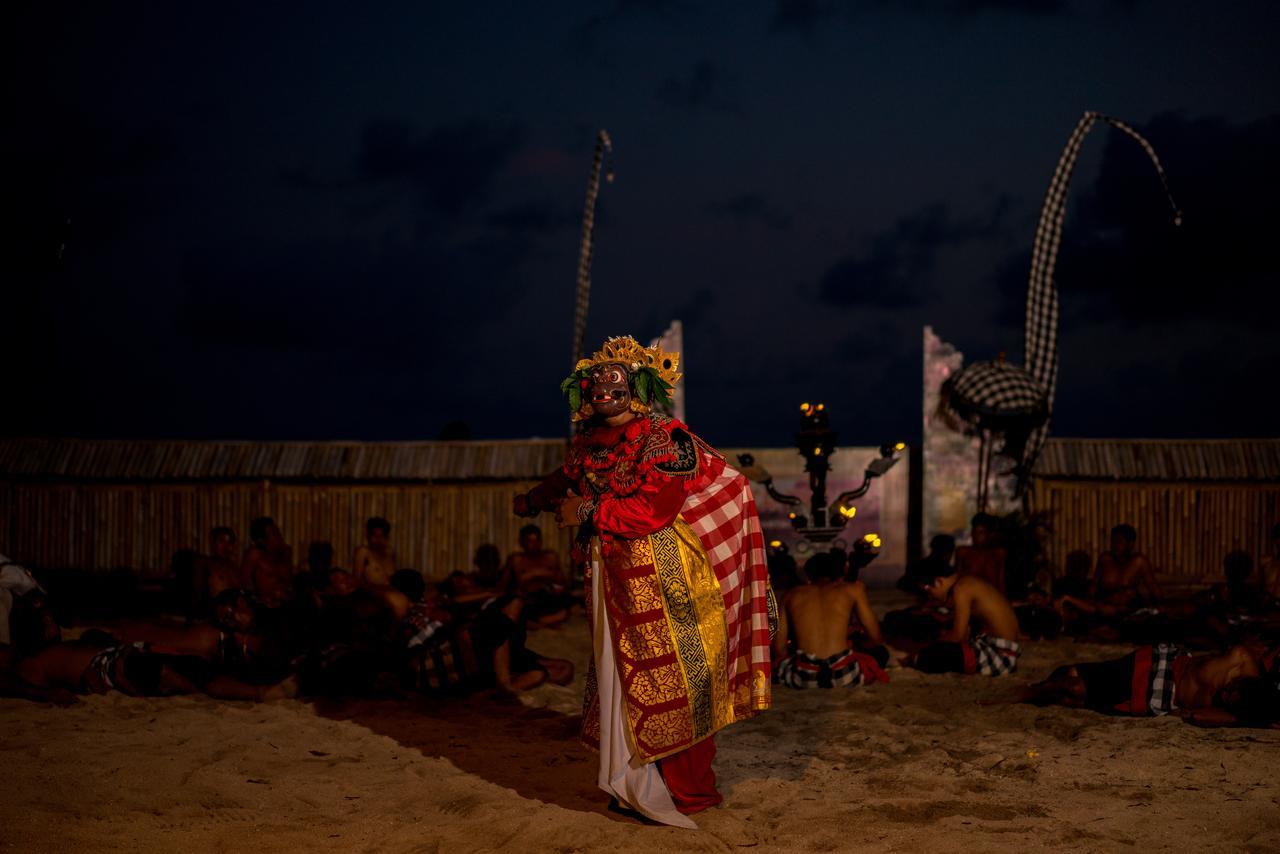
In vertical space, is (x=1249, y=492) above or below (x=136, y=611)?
above

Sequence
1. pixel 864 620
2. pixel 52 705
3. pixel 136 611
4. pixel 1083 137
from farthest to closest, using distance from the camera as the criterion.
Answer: pixel 1083 137 → pixel 136 611 → pixel 864 620 → pixel 52 705

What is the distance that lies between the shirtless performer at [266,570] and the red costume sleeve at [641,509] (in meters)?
6.63

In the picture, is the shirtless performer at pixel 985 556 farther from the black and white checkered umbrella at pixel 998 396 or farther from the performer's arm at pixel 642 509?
the performer's arm at pixel 642 509

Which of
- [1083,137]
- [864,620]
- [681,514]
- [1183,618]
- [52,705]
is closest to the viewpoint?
[681,514]

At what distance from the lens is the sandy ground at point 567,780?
488 centimetres

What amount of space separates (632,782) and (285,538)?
938 cm

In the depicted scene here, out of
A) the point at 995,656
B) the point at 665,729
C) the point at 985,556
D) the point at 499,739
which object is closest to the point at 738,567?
the point at 665,729

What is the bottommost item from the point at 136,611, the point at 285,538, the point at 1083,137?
the point at 136,611

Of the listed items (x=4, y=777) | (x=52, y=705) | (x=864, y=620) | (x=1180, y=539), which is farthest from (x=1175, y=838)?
(x=1180, y=539)

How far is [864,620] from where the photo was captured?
8.48m

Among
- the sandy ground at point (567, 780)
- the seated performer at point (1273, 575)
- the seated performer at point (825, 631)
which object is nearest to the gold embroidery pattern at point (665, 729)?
the sandy ground at point (567, 780)

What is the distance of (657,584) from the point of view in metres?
5.05

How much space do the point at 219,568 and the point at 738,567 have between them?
A: 7.19 metres

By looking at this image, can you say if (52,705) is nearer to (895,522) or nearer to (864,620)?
(864,620)
